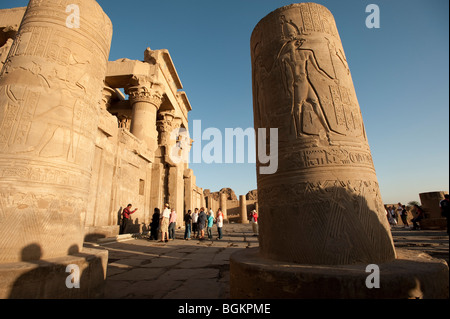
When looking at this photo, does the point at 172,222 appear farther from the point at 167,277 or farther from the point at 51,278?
the point at 51,278

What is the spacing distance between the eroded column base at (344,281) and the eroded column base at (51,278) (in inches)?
61.6

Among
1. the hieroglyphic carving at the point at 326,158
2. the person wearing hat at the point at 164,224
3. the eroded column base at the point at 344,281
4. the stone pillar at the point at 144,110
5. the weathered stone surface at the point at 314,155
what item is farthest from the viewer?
the stone pillar at the point at 144,110

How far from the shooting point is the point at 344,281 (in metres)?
1.66

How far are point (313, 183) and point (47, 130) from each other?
273 centimetres

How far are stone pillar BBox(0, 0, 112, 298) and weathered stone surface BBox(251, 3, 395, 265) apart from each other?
81.8 inches

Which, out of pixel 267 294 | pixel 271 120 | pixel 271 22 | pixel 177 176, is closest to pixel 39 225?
pixel 267 294

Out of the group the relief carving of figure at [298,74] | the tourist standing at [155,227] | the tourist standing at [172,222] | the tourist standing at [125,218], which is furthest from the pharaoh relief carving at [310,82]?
the tourist standing at [125,218]

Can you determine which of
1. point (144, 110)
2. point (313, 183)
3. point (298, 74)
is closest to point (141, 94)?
point (144, 110)

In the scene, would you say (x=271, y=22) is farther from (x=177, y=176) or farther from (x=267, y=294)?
(x=177, y=176)

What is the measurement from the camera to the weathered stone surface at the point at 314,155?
2045 mm

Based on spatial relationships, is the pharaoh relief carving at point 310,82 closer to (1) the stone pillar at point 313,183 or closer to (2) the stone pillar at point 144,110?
(1) the stone pillar at point 313,183

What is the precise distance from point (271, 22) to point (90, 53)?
2.32 metres

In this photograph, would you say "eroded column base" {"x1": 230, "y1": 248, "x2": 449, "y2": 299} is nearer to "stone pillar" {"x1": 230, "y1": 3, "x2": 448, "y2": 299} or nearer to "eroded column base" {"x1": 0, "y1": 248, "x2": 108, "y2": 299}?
"stone pillar" {"x1": 230, "y1": 3, "x2": 448, "y2": 299}

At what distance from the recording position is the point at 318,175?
218 centimetres
